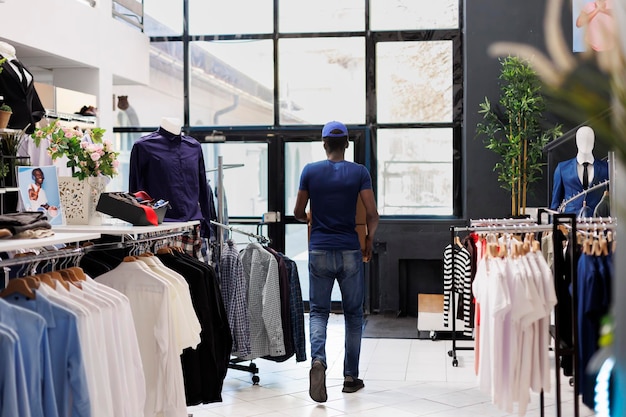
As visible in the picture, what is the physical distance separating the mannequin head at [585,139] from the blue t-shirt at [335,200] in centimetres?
242

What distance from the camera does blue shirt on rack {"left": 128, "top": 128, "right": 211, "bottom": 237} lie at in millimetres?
5289

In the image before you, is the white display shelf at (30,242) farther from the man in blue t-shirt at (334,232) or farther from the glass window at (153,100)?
the glass window at (153,100)

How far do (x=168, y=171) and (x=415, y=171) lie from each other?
4.77 m

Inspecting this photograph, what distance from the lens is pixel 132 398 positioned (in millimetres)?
3361

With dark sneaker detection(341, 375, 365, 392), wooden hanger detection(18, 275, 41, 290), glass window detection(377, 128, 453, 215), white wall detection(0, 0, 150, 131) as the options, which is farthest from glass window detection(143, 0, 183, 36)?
wooden hanger detection(18, 275, 41, 290)


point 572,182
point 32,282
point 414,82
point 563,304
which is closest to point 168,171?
point 32,282

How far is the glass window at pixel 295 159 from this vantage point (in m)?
9.82

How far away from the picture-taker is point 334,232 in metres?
5.53

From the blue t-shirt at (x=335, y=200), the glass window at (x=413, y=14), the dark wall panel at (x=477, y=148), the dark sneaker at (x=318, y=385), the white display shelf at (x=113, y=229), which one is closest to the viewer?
the white display shelf at (x=113, y=229)

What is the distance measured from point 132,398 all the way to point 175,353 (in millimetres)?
459

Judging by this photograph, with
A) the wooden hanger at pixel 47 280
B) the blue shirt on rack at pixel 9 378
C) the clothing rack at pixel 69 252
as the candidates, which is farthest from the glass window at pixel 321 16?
the blue shirt on rack at pixel 9 378

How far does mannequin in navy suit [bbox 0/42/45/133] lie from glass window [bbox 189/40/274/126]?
14.1ft

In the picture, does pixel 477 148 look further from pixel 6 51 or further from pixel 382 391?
pixel 6 51

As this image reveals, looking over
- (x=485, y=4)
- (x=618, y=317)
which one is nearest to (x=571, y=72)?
(x=618, y=317)
